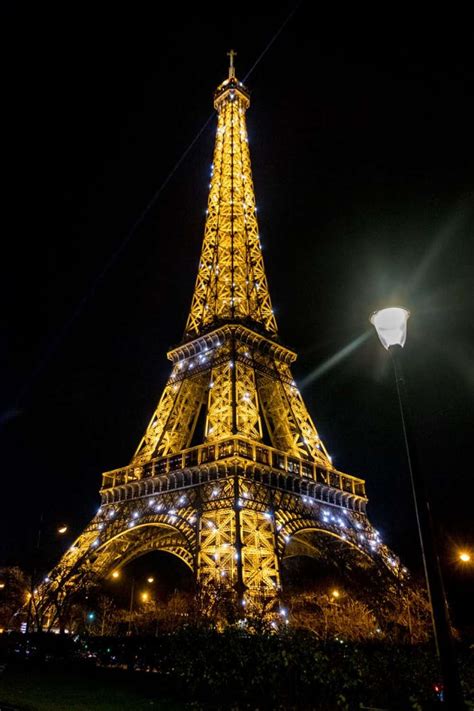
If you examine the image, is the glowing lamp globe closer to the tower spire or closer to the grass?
the grass

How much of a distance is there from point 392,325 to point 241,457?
20.4 m

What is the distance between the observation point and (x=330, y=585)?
3631 centimetres

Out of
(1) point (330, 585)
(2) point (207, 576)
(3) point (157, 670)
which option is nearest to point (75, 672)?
(3) point (157, 670)

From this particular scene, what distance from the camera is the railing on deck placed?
26.4 m

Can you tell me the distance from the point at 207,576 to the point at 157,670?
647 centimetres

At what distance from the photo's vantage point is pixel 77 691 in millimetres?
13492

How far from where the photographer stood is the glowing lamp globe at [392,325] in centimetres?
591

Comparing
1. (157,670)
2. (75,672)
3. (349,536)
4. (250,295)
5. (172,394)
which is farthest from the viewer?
(250,295)

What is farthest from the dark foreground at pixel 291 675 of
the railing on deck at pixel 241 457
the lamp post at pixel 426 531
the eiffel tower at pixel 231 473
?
the railing on deck at pixel 241 457

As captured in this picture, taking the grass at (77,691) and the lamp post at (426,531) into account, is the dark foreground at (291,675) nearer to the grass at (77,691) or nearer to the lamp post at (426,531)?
the grass at (77,691)

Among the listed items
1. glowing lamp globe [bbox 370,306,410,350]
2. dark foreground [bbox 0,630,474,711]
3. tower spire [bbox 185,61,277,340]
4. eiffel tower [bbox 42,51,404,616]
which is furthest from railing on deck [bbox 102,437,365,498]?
glowing lamp globe [bbox 370,306,410,350]

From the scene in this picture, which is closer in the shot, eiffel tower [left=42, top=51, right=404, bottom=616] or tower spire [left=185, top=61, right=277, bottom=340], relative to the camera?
eiffel tower [left=42, top=51, right=404, bottom=616]

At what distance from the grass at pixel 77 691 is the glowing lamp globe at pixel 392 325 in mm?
9474

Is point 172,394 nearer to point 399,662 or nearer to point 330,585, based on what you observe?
point 330,585
